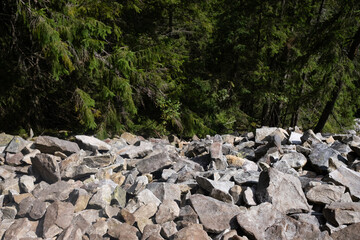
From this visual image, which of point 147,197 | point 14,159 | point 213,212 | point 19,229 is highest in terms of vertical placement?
point 213,212

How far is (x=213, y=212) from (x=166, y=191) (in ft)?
2.33

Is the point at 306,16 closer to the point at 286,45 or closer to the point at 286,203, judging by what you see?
the point at 286,45

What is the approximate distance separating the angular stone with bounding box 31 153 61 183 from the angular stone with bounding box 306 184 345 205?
11.5 feet

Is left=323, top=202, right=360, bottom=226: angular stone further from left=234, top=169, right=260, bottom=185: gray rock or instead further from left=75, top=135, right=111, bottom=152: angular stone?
left=75, top=135, right=111, bottom=152: angular stone

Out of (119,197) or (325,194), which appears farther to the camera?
(119,197)

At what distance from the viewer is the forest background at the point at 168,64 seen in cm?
716

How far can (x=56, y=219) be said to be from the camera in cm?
331

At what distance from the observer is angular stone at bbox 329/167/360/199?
3.76 meters

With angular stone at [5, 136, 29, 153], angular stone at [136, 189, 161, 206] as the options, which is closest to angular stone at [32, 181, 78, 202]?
angular stone at [136, 189, 161, 206]

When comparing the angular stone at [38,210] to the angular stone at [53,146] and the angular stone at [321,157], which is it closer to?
the angular stone at [53,146]

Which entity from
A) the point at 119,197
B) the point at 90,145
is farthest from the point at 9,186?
the point at 119,197

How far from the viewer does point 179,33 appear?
12148 millimetres

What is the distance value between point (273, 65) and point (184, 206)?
10751 millimetres

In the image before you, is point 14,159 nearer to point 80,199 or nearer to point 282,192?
point 80,199
